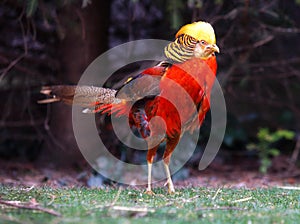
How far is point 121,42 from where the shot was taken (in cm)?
816

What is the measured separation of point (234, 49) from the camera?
22.5ft

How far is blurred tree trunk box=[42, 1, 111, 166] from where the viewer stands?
7.37 m

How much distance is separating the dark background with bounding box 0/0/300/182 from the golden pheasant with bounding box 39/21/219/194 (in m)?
1.22

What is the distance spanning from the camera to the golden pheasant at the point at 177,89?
15.0ft

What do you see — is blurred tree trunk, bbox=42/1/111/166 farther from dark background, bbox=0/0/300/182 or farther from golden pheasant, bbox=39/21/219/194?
golden pheasant, bbox=39/21/219/194

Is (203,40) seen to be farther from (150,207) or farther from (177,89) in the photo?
(150,207)

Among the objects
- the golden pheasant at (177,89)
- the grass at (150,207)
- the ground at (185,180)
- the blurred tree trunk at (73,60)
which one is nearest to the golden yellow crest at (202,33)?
the golden pheasant at (177,89)

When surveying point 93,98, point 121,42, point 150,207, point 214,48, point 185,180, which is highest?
point 121,42

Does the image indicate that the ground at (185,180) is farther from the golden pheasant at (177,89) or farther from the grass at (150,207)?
the grass at (150,207)

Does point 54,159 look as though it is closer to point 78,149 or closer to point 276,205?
point 78,149

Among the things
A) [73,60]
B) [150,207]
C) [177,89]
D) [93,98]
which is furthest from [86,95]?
[73,60]

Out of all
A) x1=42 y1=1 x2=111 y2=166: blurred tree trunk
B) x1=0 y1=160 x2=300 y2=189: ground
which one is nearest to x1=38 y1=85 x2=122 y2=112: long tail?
x1=0 y1=160 x2=300 y2=189: ground

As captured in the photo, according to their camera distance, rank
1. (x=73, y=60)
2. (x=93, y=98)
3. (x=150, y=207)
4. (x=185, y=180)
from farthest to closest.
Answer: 1. (x=73, y=60)
2. (x=185, y=180)
3. (x=93, y=98)
4. (x=150, y=207)

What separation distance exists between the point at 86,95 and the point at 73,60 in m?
2.47
